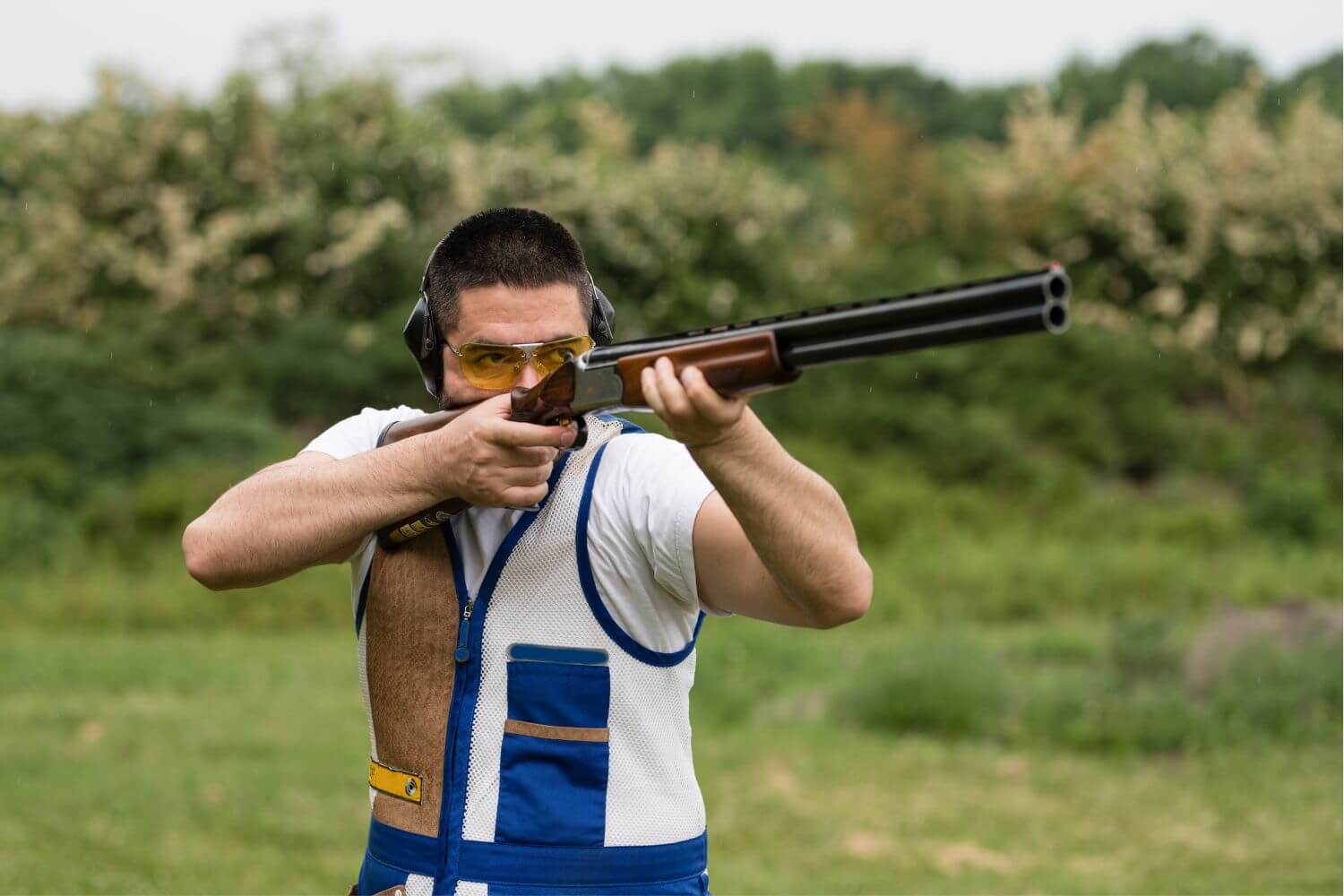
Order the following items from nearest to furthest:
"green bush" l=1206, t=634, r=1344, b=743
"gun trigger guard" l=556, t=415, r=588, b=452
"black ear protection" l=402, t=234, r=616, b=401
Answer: "gun trigger guard" l=556, t=415, r=588, b=452
"black ear protection" l=402, t=234, r=616, b=401
"green bush" l=1206, t=634, r=1344, b=743

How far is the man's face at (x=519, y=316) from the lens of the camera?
2789 mm

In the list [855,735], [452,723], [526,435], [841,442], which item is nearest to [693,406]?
[526,435]

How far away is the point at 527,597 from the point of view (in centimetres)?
270

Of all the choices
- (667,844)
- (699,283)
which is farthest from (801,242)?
(667,844)

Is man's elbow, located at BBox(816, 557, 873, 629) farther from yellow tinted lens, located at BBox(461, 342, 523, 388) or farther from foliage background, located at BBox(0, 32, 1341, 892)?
foliage background, located at BBox(0, 32, 1341, 892)

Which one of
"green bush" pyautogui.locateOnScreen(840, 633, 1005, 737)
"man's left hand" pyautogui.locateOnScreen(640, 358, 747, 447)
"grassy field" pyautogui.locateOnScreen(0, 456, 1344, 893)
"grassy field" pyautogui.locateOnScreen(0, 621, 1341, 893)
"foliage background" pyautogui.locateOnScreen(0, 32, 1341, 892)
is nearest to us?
"man's left hand" pyautogui.locateOnScreen(640, 358, 747, 447)

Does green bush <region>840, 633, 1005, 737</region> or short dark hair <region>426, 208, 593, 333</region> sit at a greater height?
short dark hair <region>426, 208, 593, 333</region>

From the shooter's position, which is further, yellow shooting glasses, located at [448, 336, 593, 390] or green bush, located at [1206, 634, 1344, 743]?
green bush, located at [1206, 634, 1344, 743]

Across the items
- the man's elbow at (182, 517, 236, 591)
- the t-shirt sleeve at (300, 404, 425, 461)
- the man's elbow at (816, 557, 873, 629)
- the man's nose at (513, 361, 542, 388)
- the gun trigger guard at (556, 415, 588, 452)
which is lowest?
the man's elbow at (816, 557, 873, 629)

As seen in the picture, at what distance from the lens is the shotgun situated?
6.85 feet

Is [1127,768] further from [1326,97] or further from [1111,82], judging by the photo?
[1111,82]

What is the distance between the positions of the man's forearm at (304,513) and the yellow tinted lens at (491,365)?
0.19 meters

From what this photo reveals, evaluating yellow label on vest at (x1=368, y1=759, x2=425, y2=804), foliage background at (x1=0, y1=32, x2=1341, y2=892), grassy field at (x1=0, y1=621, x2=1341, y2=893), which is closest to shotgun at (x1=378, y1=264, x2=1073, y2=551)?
yellow label on vest at (x1=368, y1=759, x2=425, y2=804)

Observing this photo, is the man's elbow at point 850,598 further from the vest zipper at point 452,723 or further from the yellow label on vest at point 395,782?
the yellow label on vest at point 395,782
